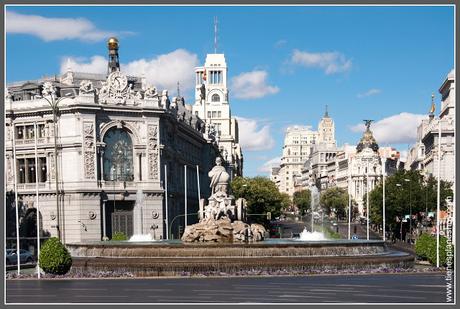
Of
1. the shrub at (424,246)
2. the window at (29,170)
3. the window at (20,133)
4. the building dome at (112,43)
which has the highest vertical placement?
the building dome at (112,43)

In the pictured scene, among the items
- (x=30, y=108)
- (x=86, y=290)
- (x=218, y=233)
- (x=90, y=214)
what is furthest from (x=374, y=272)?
(x=30, y=108)

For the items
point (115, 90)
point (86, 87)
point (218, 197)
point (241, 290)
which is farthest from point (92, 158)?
point (241, 290)

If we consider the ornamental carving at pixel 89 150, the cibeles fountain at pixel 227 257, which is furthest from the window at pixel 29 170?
the cibeles fountain at pixel 227 257

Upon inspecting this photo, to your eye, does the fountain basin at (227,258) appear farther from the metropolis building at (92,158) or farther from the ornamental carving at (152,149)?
the ornamental carving at (152,149)

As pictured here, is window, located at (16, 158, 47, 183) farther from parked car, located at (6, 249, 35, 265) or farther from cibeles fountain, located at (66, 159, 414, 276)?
cibeles fountain, located at (66, 159, 414, 276)

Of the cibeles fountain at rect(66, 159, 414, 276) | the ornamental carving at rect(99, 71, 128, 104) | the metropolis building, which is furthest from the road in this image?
the ornamental carving at rect(99, 71, 128, 104)

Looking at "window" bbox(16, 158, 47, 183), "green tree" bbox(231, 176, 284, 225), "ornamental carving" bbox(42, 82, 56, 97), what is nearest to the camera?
"ornamental carving" bbox(42, 82, 56, 97)

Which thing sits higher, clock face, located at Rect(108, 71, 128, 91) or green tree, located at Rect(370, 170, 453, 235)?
clock face, located at Rect(108, 71, 128, 91)

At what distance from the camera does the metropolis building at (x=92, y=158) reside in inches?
3814

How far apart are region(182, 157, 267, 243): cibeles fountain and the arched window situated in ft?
137

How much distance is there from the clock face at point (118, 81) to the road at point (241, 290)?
58624mm

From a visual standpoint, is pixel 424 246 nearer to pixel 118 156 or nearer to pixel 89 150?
pixel 89 150

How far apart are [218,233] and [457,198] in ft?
77.2

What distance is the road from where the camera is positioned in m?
31.5
